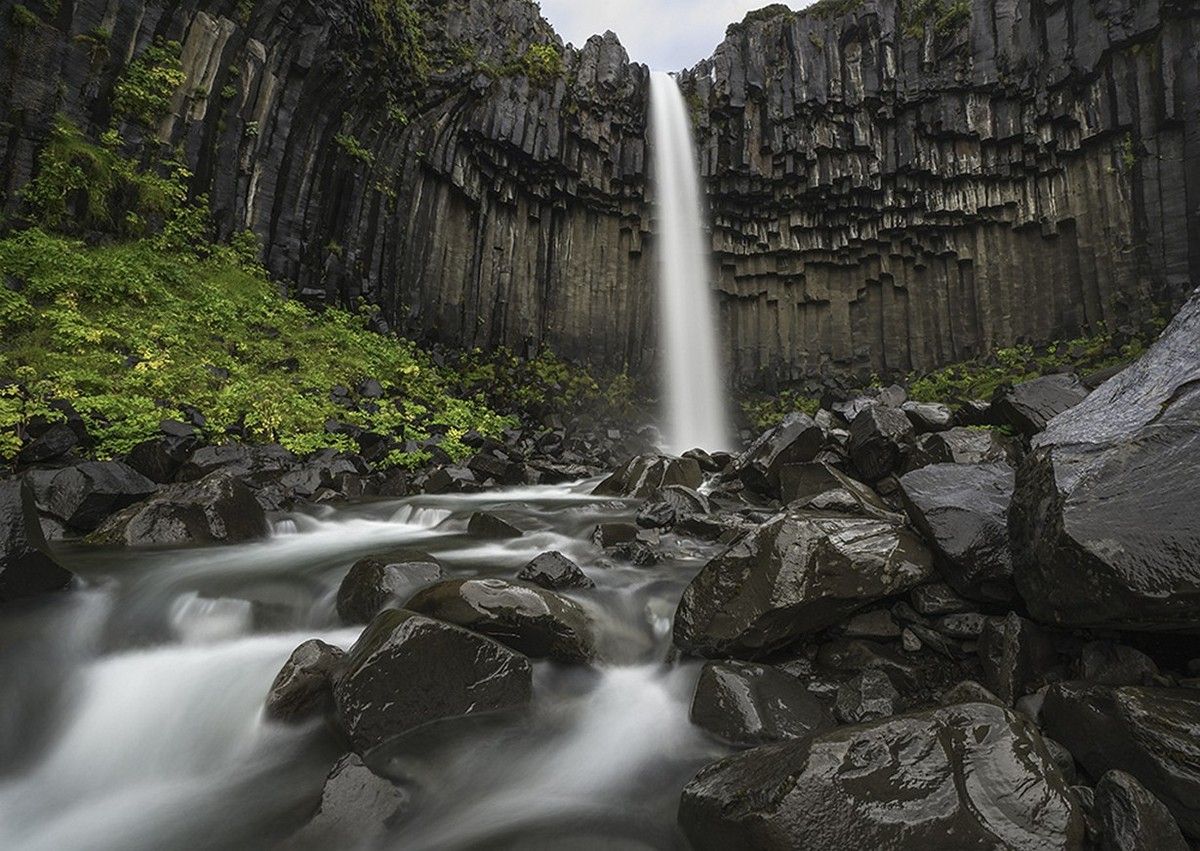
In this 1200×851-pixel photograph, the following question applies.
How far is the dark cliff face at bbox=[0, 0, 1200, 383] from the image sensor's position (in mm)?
17594

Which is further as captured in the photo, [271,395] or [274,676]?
[271,395]

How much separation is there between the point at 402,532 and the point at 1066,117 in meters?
30.5

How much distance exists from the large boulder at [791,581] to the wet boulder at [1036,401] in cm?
466

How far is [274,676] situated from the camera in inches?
148

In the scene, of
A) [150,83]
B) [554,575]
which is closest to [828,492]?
[554,575]

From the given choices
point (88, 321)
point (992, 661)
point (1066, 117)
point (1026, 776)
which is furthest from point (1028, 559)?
point (1066, 117)

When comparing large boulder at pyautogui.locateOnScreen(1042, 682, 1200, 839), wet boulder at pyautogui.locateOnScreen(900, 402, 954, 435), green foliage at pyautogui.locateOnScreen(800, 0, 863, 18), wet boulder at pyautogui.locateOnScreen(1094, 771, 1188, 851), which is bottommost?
wet boulder at pyautogui.locateOnScreen(1094, 771, 1188, 851)

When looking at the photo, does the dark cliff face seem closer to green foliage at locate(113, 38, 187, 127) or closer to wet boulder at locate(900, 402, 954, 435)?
green foliage at locate(113, 38, 187, 127)

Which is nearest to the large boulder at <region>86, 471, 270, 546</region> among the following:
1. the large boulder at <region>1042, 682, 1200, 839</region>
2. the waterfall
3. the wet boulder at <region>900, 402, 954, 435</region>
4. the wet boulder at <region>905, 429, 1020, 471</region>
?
the large boulder at <region>1042, 682, 1200, 839</region>

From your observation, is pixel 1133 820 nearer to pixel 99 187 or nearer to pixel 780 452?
pixel 780 452

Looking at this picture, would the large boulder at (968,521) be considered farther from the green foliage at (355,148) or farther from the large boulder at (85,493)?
the green foliage at (355,148)

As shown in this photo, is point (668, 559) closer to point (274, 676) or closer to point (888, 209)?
point (274, 676)

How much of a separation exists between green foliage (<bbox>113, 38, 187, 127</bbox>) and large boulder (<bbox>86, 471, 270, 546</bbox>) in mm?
13000

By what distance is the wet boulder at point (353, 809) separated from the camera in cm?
256
